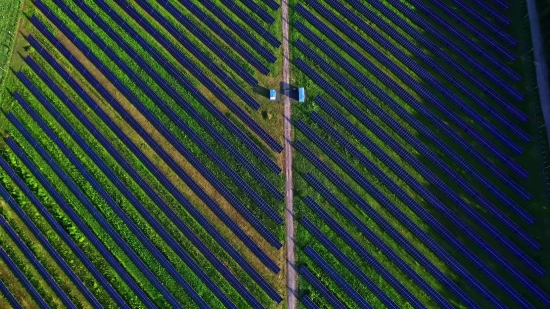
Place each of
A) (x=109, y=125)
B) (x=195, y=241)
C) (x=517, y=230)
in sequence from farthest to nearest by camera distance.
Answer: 1. (x=109, y=125)
2. (x=195, y=241)
3. (x=517, y=230)

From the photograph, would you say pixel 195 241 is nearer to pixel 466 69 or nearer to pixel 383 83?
pixel 383 83

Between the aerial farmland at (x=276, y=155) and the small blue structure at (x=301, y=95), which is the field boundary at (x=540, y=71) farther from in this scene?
the small blue structure at (x=301, y=95)

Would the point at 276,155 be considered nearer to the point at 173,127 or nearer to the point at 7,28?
the point at 173,127

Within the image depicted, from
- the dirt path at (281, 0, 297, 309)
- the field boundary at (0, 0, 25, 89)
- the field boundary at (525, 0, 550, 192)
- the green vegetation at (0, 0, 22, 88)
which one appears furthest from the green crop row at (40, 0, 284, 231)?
the field boundary at (525, 0, 550, 192)

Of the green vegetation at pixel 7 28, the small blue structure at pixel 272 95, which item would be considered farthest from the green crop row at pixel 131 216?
the small blue structure at pixel 272 95

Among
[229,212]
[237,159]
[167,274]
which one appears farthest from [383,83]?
[167,274]

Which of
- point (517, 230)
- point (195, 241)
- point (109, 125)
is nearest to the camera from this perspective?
point (517, 230)
